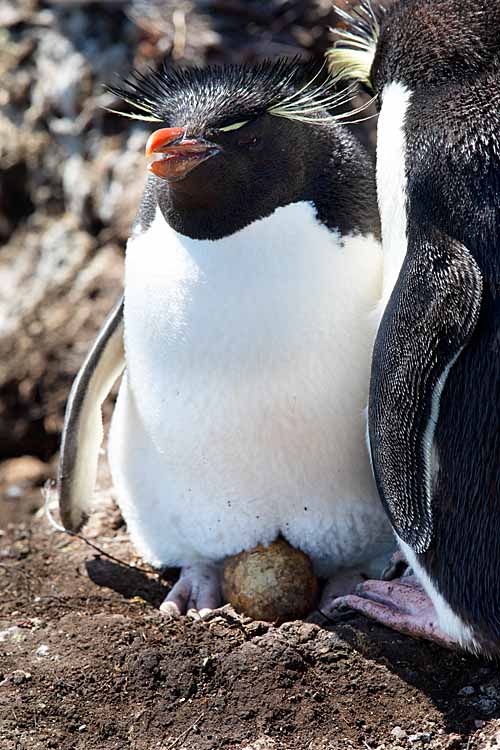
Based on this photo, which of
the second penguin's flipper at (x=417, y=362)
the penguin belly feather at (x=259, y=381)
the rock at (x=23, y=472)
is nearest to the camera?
the second penguin's flipper at (x=417, y=362)

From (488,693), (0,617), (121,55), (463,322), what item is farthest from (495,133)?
(121,55)

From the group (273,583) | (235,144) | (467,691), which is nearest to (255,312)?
(235,144)

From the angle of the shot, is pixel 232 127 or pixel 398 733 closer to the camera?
pixel 398 733

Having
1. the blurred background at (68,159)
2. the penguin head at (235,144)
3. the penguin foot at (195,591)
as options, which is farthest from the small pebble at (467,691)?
the blurred background at (68,159)

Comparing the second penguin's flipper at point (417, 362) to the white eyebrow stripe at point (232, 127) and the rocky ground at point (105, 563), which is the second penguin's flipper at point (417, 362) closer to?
the rocky ground at point (105, 563)

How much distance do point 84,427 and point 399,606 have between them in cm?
106

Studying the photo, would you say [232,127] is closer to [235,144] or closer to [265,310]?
[235,144]

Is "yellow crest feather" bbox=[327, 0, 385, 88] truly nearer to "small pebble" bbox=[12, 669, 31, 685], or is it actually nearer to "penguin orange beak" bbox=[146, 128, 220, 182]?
"penguin orange beak" bbox=[146, 128, 220, 182]

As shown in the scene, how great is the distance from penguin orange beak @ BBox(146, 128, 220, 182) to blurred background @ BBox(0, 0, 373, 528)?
1.94 m

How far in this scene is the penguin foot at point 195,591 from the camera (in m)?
2.62

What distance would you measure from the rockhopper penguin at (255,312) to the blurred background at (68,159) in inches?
58.6

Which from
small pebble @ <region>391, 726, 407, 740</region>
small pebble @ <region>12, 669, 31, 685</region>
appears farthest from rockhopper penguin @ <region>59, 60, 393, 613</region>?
small pebble @ <region>391, 726, 407, 740</region>

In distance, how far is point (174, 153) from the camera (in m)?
2.24

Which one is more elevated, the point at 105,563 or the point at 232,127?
the point at 232,127
